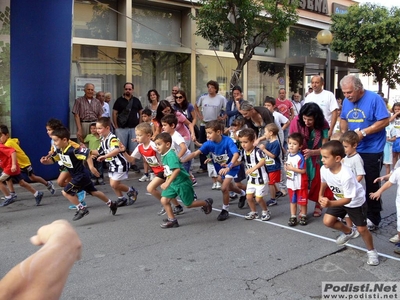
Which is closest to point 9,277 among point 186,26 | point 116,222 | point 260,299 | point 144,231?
point 260,299

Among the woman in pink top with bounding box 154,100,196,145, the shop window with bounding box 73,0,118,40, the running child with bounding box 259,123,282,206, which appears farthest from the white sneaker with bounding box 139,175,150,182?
the shop window with bounding box 73,0,118,40

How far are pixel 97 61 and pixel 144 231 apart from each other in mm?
7451

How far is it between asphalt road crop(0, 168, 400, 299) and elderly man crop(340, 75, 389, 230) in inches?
30.8

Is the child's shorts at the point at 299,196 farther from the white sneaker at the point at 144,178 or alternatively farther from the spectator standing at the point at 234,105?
the white sneaker at the point at 144,178

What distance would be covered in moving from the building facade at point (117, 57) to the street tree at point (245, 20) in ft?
4.95

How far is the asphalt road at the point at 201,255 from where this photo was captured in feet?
14.0

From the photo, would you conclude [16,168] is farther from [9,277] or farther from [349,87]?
[9,277]

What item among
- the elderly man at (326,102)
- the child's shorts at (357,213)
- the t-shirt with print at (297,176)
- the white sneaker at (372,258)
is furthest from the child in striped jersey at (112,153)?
the white sneaker at (372,258)

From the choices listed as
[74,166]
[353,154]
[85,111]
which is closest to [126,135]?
[85,111]

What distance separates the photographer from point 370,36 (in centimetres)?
1753

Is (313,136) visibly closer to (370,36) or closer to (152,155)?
(152,155)

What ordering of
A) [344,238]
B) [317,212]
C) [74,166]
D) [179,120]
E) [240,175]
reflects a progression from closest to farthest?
1. [344,238]
2. [74,166]
3. [317,212]
4. [240,175]
5. [179,120]

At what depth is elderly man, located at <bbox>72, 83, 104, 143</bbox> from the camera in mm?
10180

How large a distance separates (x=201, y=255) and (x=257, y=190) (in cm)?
167
